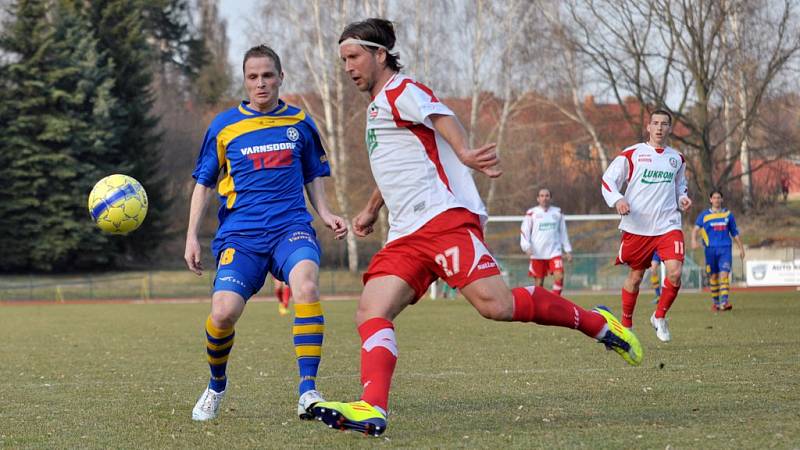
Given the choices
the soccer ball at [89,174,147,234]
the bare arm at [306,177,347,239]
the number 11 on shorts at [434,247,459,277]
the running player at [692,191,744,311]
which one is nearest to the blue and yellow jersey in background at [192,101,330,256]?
the bare arm at [306,177,347,239]

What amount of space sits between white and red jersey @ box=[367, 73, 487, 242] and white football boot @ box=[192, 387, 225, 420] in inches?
66.7

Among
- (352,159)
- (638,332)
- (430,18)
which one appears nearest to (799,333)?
(638,332)

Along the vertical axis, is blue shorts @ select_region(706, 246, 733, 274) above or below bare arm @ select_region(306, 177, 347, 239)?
below

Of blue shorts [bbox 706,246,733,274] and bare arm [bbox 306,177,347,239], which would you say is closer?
bare arm [bbox 306,177,347,239]

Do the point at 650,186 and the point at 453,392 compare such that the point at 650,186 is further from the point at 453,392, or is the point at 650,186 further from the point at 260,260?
the point at 260,260

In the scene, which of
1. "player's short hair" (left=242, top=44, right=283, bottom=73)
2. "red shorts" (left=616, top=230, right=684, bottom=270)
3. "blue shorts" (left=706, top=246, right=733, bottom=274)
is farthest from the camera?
"blue shorts" (left=706, top=246, right=733, bottom=274)

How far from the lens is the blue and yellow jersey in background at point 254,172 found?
6348 millimetres

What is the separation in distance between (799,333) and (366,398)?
8535mm

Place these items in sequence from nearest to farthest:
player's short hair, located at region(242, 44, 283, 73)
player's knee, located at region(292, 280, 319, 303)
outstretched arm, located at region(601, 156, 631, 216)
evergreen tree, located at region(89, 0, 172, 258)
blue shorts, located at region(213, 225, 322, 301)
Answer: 1. player's knee, located at region(292, 280, 319, 303)
2. blue shorts, located at region(213, 225, 322, 301)
3. player's short hair, located at region(242, 44, 283, 73)
4. outstretched arm, located at region(601, 156, 631, 216)
5. evergreen tree, located at region(89, 0, 172, 258)

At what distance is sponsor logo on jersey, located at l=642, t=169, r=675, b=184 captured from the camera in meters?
10.9

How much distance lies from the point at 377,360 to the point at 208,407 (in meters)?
1.59

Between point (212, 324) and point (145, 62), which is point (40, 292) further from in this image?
point (212, 324)

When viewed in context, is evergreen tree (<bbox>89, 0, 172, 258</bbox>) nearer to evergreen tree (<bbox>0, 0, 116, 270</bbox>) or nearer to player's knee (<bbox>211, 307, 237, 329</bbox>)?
evergreen tree (<bbox>0, 0, 116, 270</bbox>)

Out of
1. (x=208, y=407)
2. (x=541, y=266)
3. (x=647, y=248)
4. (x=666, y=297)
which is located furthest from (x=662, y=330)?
(x=541, y=266)
